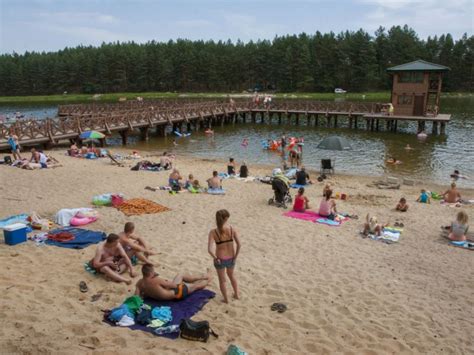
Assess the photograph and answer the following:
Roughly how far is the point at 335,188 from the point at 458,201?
4.86 meters

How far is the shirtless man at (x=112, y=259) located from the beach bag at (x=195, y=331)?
2271 millimetres

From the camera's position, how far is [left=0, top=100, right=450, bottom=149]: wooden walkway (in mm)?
26219

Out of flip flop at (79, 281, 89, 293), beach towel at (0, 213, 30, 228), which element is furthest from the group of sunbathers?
beach towel at (0, 213, 30, 228)

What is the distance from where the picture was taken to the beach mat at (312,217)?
40.3ft

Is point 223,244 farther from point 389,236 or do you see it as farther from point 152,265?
point 389,236

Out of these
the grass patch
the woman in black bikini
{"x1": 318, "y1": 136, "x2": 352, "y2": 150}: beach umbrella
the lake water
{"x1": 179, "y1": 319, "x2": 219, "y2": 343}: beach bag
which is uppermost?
the grass patch

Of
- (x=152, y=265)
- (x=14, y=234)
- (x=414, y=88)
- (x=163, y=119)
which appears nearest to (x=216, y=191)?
(x=14, y=234)

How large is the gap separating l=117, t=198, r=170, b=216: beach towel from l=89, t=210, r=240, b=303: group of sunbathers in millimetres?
4140

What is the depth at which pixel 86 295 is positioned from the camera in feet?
22.6

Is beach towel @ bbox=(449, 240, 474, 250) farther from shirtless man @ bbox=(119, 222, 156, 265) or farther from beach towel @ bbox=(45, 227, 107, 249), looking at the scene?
beach towel @ bbox=(45, 227, 107, 249)

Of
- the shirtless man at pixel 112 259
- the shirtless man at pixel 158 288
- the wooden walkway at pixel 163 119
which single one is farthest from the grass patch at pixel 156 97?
the shirtless man at pixel 158 288

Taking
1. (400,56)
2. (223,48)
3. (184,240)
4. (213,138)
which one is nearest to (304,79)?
(400,56)

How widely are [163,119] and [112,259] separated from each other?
31485 millimetres

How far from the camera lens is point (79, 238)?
31.4ft
